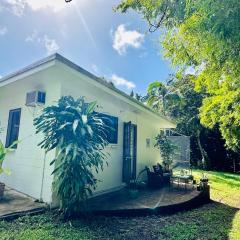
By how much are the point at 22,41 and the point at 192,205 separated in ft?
28.6

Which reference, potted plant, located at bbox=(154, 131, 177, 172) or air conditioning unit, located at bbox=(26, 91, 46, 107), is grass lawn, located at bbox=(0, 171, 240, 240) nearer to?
air conditioning unit, located at bbox=(26, 91, 46, 107)

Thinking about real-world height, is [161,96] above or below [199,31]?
above

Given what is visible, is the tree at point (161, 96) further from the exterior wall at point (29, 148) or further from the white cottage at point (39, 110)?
the exterior wall at point (29, 148)

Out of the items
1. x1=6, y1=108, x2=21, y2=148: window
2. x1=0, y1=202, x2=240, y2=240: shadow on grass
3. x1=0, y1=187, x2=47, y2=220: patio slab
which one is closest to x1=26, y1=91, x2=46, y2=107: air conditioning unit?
x1=6, y1=108, x2=21, y2=148: window

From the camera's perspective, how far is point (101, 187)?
23.2 feet

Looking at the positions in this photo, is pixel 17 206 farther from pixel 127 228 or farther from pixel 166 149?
pixel 166 149

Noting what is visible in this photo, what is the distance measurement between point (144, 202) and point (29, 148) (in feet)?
11.4

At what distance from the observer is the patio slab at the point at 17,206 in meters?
4.51

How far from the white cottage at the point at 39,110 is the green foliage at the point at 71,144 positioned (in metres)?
0.66

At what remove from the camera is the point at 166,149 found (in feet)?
35.0

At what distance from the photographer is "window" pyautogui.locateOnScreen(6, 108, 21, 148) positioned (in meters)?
7.24

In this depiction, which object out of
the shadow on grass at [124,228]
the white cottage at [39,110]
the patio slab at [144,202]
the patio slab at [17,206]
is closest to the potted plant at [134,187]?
the patio slab at [144,202]

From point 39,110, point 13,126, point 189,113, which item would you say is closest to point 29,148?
point 39,110

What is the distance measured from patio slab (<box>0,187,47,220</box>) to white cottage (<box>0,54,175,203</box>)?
0.72 feet
